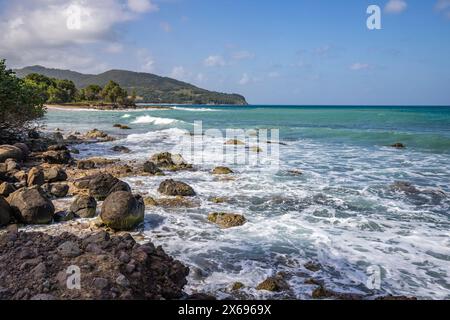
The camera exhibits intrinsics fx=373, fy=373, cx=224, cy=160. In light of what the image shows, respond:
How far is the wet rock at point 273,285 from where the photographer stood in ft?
21.3

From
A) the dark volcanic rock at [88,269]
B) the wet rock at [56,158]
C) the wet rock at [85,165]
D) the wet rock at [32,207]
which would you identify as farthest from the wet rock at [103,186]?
the wet rock at [56,158]

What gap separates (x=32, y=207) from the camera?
934 centimetres

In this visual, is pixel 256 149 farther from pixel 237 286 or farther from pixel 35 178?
pixel 237 286

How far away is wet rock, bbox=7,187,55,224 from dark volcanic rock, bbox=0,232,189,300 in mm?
2269

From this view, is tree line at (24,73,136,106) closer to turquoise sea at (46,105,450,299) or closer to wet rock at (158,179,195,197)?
turquoise sea at (46,105,450,299)

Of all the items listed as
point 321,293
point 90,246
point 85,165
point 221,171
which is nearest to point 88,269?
point 90,246

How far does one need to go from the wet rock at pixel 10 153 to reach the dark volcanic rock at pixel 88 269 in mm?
11068

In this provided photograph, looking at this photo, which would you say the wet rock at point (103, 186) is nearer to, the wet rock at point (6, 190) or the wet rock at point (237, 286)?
the wet rock at point (6, 190)

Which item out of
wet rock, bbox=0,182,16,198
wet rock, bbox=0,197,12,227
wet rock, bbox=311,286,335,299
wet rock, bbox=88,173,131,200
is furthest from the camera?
wet rock, bbox=88,173,131,200

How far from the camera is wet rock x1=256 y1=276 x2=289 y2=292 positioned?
6488 mm

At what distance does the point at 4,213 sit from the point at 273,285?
6.84m

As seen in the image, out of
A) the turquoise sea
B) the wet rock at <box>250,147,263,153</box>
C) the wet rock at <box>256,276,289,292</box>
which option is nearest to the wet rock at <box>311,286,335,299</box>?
the turquoise sea
